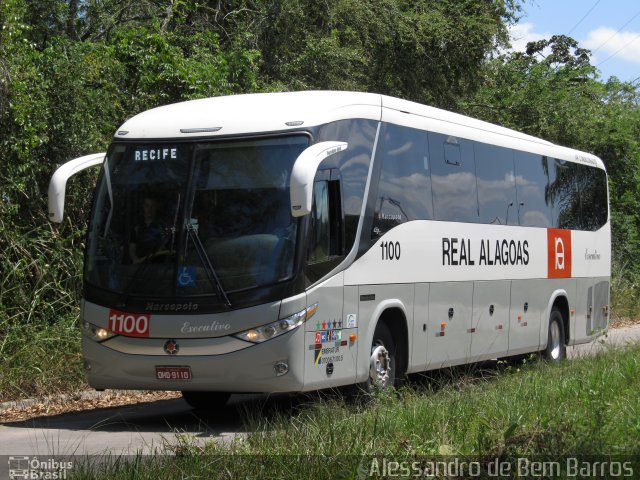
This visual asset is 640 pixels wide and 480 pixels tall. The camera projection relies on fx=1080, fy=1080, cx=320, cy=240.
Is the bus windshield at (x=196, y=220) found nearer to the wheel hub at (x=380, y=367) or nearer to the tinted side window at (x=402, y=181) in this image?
the tinted side window at (x=402, y=181)

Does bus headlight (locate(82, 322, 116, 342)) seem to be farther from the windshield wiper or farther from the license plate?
the windshield wiper

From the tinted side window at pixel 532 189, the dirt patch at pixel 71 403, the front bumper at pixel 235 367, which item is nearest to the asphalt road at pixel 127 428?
the dirt patch at pixel 71 403

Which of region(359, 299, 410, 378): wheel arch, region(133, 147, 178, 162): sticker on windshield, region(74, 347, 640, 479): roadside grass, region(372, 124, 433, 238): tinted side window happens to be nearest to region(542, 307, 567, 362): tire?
region(372, 124, 433, 238): tinted side window

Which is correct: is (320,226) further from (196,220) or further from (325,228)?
(196,220)

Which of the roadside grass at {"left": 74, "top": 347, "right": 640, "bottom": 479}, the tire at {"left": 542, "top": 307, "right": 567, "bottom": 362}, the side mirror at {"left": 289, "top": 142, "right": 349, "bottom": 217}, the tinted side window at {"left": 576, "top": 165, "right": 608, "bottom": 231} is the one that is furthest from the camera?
the tinted side window at {"left": 576, "top": 165, "right": 608, "bottom": 231}

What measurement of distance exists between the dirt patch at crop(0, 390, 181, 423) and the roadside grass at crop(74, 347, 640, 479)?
12.6 ft

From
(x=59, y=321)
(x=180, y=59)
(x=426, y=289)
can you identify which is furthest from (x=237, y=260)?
(x=180, y=59)

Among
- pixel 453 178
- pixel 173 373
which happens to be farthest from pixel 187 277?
pixel 453 178

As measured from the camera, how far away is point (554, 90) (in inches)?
1246

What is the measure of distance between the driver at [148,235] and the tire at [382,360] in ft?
8.83

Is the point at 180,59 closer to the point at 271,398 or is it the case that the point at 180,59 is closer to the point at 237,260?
the point at 271,398

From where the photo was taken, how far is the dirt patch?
Result: 40.6ft

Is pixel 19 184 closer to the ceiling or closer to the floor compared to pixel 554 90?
closer to the floor

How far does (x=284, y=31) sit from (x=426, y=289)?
12365 mm
